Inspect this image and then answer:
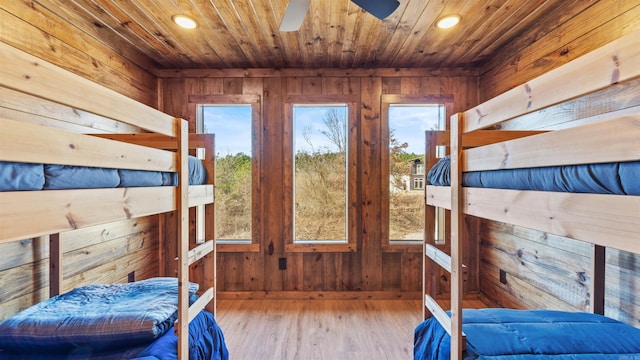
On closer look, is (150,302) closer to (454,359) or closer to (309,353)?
(309,353)

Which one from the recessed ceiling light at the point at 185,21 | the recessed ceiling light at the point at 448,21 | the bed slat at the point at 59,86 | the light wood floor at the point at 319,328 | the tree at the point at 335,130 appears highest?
the recessed ceiling light at the point at 448,21

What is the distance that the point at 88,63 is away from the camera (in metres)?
2.10

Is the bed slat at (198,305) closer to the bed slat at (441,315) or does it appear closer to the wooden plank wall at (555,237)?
the bed slat at (441,315)

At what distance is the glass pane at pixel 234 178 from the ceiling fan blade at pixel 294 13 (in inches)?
53.4

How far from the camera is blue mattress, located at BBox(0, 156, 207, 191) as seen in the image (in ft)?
2.24

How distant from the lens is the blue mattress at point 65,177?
0.68m

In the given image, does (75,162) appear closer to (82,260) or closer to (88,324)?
(88,324)

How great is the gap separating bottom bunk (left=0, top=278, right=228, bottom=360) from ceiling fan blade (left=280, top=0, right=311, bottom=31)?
1.75 meters

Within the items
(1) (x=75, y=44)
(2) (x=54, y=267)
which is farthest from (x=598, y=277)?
(1) (x=75, y=44)

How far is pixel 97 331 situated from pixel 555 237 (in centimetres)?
285

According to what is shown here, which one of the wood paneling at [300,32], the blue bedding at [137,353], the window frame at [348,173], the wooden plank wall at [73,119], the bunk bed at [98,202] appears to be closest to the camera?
the bunk bed at [98,202]

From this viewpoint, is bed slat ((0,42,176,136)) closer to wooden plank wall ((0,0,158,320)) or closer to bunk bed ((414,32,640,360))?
wooden plank wall ((0,0,158,320))

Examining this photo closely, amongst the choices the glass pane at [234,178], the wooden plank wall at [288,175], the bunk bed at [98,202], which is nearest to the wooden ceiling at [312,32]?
the wooden plank wall at [288,175]

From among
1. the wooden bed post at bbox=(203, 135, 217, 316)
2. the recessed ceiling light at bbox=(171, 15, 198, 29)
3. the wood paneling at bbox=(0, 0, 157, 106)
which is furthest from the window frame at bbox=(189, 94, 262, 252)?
the wooden bed post at bbox=(203, 135, 217, 316)
